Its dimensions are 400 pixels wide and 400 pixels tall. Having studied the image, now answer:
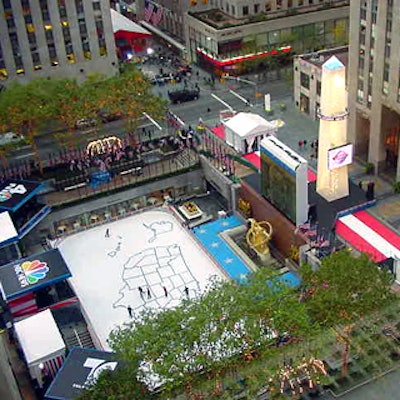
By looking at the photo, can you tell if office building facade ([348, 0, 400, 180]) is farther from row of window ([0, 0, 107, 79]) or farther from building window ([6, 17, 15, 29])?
building window ([6, 17, 15, 29])

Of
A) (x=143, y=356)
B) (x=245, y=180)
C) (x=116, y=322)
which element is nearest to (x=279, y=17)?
(x=245, y=180)

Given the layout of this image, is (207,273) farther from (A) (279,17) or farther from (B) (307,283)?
(A) (279,17)

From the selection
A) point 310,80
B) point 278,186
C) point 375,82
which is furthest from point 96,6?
point 278,186

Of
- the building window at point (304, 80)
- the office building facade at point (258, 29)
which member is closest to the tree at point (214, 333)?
the building window at point (304, 80)

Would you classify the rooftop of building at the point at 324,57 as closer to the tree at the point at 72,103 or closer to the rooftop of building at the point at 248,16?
the rooftop of building at the point at 248,16

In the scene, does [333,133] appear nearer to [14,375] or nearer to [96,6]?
[14,375]

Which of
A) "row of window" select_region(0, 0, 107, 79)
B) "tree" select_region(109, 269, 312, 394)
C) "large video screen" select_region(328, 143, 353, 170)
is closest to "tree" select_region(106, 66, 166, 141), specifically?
"row of window" select_region(0, 0, 107, 79)
